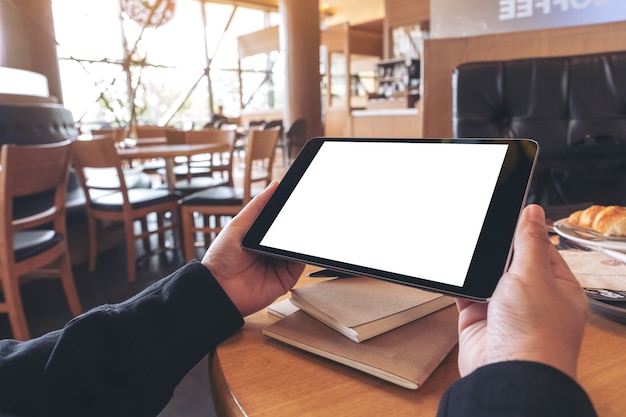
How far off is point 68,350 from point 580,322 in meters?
0.52

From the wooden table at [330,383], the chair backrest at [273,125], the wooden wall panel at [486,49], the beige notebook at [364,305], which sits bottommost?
the wooden table at [330,383]

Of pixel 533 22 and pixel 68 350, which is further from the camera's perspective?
pixel 533 22

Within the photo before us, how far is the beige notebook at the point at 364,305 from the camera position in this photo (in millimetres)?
506

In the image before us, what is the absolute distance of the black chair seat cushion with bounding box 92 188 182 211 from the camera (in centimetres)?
290

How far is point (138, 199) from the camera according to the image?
9.70 feet

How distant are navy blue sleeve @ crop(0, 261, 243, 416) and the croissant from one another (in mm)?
614

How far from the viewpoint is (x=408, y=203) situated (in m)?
0.51

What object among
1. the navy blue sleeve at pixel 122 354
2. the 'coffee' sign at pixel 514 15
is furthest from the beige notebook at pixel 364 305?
the 'coffee' sign at pixel 514 15

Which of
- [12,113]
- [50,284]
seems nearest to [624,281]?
[50,284]

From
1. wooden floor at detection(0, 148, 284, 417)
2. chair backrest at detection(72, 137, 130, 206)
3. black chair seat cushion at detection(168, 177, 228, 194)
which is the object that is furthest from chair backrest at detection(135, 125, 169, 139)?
chair backrest at detection(72, 137, 130, 206)

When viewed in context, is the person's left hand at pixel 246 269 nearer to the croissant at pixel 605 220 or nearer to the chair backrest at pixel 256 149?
the croissant at pixel 605 220

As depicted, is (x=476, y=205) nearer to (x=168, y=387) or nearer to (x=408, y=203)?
(x=408, y=203)

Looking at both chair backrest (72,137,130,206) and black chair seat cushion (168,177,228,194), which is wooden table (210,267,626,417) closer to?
chair backrest (72,137,130,206)

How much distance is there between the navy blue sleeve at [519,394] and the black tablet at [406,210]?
0.25 feet
